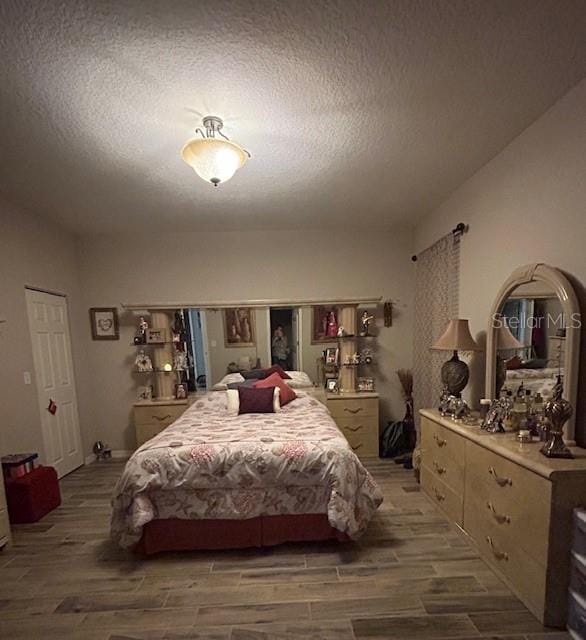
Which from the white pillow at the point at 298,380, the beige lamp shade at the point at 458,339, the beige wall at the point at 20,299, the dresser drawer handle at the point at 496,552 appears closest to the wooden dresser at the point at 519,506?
the dresser drawer handle at the point at 496,552

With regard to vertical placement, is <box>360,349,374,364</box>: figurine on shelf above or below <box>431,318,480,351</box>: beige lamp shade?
below

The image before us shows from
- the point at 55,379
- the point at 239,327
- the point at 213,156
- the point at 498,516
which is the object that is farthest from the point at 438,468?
the point at 55,379

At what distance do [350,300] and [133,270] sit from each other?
2634 millimetres

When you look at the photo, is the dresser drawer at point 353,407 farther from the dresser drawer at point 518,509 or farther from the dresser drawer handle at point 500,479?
the dresser drawer handle at point 500,479

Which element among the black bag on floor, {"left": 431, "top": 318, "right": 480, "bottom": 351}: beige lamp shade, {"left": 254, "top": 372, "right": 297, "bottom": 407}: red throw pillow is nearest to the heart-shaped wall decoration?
{"left": 254, "top": 372, "right": 297, "bottom": 407}: red throw pillow

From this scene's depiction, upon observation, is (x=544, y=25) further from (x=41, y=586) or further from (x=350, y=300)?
(x=41, y=586)

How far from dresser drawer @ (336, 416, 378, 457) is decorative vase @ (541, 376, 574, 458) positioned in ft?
6.86

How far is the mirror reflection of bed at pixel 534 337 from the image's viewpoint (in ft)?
5.67

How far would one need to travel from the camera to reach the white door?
9.96ft

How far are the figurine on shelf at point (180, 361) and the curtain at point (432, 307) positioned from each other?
9.08 feet

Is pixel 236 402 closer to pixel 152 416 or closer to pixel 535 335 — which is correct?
pixel 152 416

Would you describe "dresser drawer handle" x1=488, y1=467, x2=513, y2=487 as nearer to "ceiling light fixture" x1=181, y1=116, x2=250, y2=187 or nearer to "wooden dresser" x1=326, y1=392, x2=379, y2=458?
"wooden dresser" x1=326, y1=392, x2=379, y2=458

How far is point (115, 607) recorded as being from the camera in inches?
64.7

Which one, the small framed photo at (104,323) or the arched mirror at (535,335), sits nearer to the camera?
the arched mirror at (535,335)
